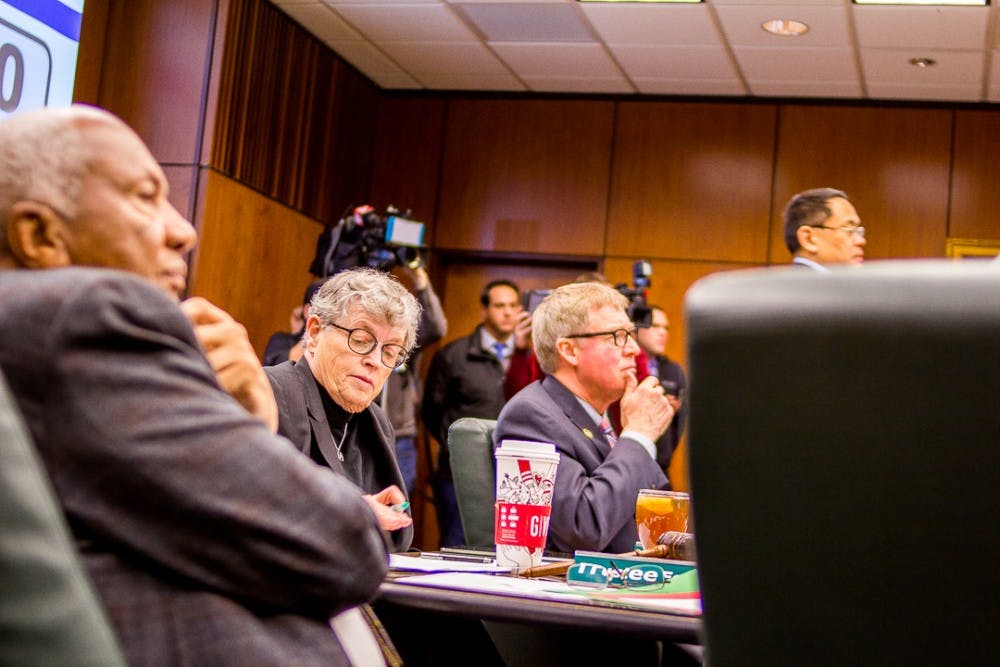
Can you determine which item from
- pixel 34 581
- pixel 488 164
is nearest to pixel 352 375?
pixel 34 581

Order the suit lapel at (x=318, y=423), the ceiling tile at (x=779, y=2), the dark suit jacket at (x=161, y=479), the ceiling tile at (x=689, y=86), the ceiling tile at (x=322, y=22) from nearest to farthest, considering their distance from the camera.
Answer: the dark suit jacket at (x=161, y=479)
the suit lapel at (x=318, y=423)
the ceiling tile at (x=779, y=2)
the ceiling tile at (x=322, y=22)
the ceiling tile at (x=689, y=86)

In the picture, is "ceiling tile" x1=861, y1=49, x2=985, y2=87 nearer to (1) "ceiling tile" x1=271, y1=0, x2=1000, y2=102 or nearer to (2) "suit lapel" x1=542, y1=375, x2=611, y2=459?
(1) "ceiling tile" x1=271, y1=0, x2=1000, y2=102

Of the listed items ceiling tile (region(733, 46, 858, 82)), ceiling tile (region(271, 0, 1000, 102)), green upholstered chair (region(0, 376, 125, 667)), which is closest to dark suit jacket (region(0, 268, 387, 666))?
green upholstered chair (region(0, 376, 125, 667))

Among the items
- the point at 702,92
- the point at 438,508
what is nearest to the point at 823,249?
the point at 438,508

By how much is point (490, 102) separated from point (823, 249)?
3617 millimetres

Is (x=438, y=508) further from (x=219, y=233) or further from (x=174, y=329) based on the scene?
(x=174, y=329)

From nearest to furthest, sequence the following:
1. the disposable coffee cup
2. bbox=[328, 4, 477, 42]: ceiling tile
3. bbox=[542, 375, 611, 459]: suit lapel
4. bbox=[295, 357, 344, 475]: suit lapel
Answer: the disposable coffee cup < bbox=[295, 357, 344, 475]: suit lapel < bbox=[542, 375, 611, 459]: suit lapel < bbox=[328, 4, 477, 42]: ceiling tile

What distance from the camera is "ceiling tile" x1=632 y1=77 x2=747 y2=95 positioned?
6582 millimetres

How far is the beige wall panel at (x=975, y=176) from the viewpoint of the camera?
6.51 metres

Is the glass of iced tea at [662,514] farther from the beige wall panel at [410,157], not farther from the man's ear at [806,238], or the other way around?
the beige wall panel at [410,157]

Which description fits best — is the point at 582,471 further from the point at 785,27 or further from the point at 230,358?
the point at 785,27

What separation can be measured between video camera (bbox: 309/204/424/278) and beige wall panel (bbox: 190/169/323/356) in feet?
1.89

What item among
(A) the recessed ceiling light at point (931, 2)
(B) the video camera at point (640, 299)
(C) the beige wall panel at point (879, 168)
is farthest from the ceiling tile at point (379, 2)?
(C) the beige wall panel at point (879, 168)

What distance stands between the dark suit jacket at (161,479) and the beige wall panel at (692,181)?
597 cm
